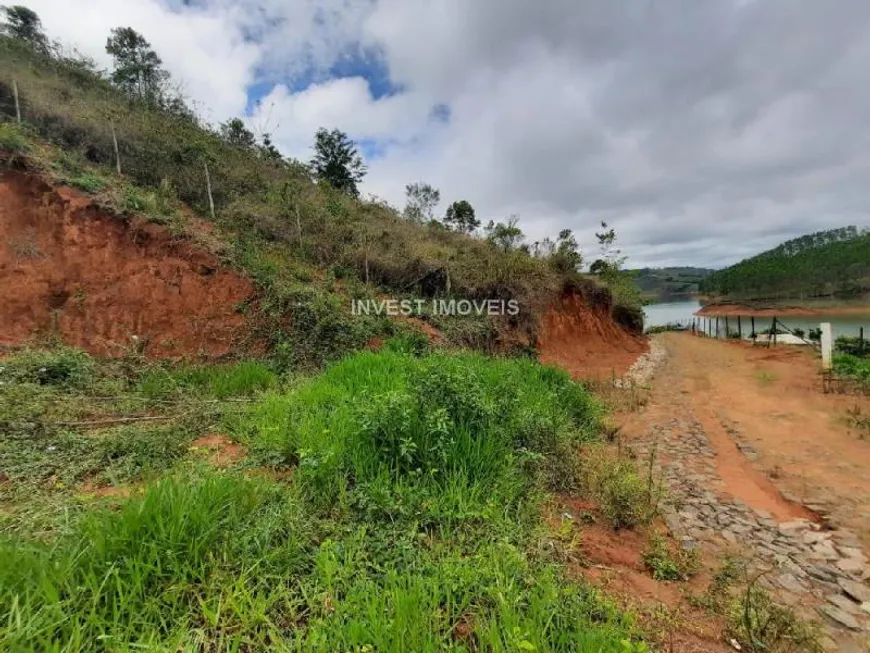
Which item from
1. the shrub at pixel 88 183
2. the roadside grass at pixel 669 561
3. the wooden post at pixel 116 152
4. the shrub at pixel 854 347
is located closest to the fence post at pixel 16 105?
the wooden post at pixel 116 152

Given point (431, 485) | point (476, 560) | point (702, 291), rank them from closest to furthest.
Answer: point (476, 560), point (431, 485), point (702, 291)

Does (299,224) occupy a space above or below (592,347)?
above

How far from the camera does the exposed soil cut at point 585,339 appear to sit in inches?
493

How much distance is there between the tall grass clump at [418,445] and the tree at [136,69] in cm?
1800

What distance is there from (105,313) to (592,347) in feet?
50.0

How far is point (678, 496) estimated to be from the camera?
12.0 feet

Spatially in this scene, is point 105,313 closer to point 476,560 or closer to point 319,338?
point 319,338

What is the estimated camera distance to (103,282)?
7.25m

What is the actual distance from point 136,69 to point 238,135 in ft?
16.9

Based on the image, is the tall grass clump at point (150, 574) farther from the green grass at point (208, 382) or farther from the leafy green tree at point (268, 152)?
the leafy green tree at point (268, 152)

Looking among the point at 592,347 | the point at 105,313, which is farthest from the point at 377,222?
the point at 592,347

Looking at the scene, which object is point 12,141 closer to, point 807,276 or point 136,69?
point 136,69

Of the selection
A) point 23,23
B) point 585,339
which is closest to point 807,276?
point 585,339

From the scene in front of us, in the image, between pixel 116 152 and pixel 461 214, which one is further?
pixel 461 214
